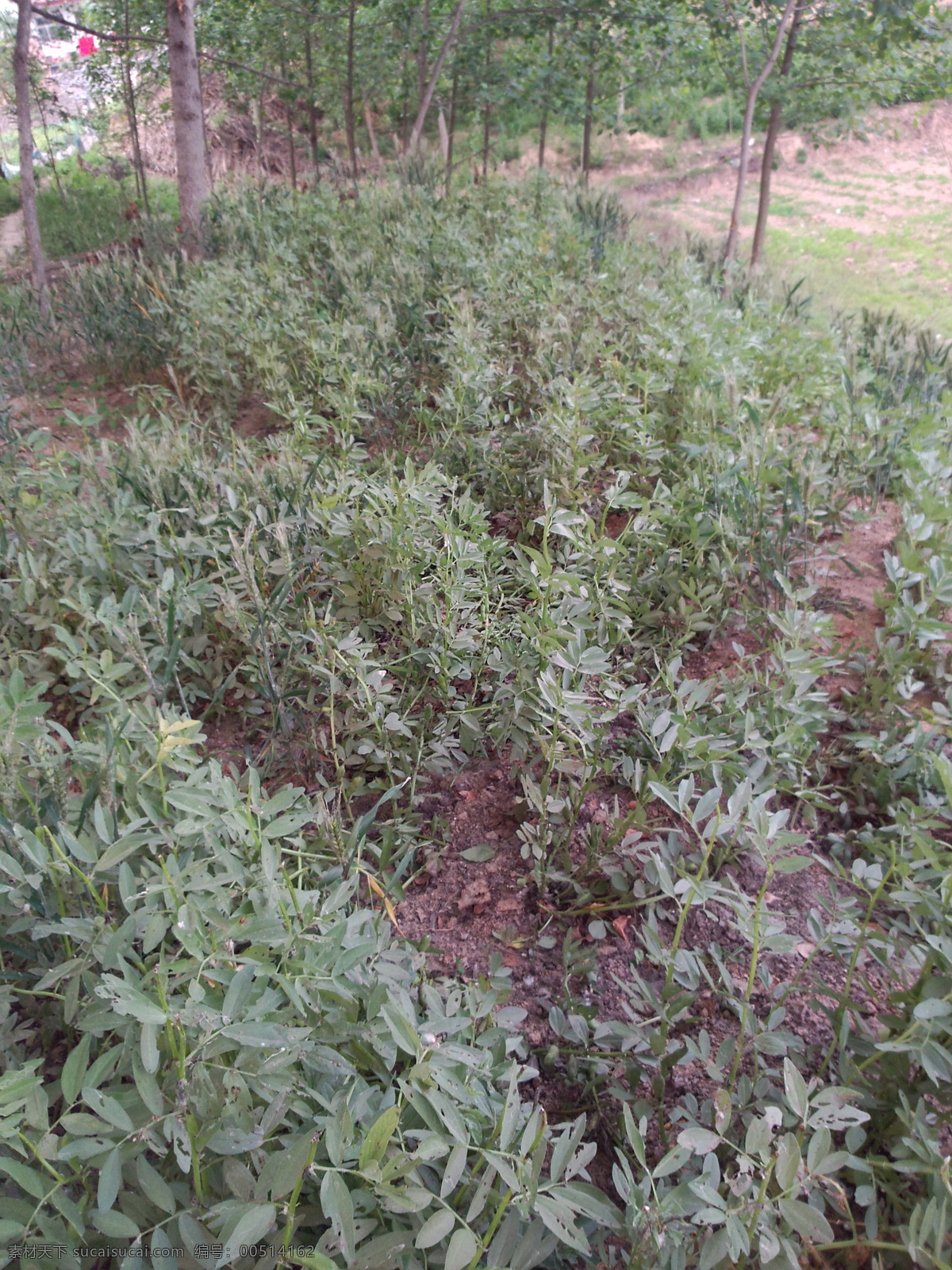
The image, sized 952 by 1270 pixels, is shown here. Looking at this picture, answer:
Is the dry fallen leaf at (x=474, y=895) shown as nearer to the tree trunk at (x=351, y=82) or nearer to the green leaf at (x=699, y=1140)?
the green leaf at (x=699, y=1140)

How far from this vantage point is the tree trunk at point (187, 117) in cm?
525

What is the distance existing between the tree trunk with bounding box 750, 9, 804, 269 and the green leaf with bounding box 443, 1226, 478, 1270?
21.0 feet

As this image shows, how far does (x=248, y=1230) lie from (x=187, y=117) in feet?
21.5

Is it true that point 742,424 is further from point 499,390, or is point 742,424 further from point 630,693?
point 630,693

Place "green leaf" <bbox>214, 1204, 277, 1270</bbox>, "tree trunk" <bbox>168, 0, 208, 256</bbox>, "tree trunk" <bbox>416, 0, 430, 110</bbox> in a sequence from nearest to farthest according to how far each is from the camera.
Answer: "green leaf" <bbox>214, 1204, 277, 1270</bbox> < "tree trunk" <bbox>168, 0, 208, 256</bbox> < "tree trunk" <bbox>416, 0, 430, 110</bbox>

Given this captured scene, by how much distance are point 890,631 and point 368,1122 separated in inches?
71.4

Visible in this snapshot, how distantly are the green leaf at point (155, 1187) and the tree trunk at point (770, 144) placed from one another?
648 centimetres

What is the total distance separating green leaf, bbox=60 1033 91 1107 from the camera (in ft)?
3.29

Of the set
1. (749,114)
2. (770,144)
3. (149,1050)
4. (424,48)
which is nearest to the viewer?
(149,1050)

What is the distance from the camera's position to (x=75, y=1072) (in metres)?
1.02

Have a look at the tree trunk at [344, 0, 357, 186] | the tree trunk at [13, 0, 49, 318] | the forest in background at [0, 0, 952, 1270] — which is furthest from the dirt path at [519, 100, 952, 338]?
the tree trunk at [13, 0, 49, 318]

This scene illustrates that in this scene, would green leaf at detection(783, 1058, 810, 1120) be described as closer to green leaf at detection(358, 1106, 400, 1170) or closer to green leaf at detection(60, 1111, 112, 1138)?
green leaf at detection(358, 1106, 400, 1170)

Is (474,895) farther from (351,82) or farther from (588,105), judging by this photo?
(588,105)

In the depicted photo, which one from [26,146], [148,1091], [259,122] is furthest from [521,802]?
[259,122]
